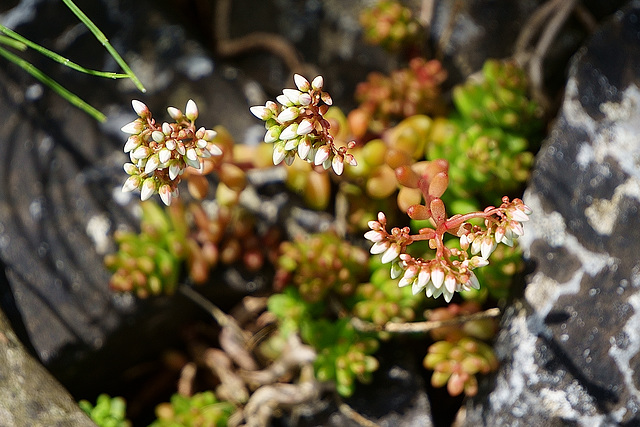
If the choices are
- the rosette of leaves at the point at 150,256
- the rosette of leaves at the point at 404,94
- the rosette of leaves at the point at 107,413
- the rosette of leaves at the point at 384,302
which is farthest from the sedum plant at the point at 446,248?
the rosette of leaves at the point at 107,413

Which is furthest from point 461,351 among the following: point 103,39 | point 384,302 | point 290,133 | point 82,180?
point 82,180

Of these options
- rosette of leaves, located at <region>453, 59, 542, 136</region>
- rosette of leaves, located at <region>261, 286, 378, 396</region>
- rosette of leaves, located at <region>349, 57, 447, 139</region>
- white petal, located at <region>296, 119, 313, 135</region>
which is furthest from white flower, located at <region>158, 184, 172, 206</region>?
rosette of leaves, located at <region>453, 59, 542, 136</region>

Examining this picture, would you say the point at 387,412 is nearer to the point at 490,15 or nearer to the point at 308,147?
the point at 308,147

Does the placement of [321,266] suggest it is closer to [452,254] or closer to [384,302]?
[384,302]

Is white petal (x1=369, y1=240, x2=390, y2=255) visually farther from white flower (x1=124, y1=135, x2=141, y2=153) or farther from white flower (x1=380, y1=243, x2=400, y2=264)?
white flower (x1=124, y1=135, x2=141, y2=153)

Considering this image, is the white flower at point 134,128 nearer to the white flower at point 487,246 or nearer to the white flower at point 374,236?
the white flower at point 374,236

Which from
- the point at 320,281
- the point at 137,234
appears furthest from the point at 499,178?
the point at 137,234
